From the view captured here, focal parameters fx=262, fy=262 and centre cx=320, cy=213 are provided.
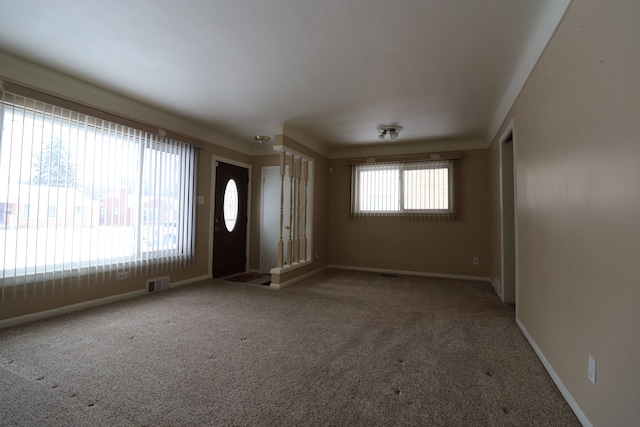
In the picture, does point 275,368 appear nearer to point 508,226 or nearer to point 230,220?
point 508,226

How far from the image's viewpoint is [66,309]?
2830mm

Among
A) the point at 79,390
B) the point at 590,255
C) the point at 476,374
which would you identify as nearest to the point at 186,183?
the point at 79,390

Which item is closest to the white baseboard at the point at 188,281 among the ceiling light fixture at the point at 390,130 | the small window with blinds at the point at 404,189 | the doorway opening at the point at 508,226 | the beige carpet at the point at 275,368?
the beige carpet at the point at 275,368

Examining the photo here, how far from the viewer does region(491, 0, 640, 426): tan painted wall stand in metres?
1.05

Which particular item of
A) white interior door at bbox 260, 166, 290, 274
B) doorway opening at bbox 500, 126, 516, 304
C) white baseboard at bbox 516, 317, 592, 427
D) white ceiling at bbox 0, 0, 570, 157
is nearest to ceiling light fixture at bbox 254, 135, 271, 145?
white interior door at bbox 260, 166, 290, 274

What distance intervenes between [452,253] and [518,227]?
2355mm

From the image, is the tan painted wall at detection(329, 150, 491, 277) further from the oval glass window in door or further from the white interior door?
the oval glass window in door

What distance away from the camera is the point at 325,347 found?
2182mm

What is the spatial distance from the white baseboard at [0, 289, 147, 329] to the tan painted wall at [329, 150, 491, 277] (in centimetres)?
359

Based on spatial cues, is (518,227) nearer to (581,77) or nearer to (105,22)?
(581,77)

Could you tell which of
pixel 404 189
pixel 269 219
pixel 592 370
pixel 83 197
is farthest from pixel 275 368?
pixel 404 189

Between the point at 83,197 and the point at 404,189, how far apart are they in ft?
15.8

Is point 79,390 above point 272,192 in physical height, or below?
below

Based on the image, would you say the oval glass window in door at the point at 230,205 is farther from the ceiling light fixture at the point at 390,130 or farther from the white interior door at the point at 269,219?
the ceiling light fixture at the point at 390,130
